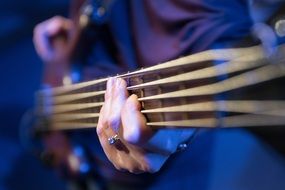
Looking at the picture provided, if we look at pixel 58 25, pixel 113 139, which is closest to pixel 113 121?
pixel 113 139

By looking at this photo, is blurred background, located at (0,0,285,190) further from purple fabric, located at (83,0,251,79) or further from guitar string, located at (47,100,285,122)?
guitar string, located at (47,100,285,122)

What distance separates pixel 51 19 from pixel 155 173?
0.38 meters

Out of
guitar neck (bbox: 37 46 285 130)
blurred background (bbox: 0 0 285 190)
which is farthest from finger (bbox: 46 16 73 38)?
guitar neck (bbox: 37 46 285 130)

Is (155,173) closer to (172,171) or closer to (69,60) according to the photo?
(172,171)

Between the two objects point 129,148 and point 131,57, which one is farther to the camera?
point 131,57

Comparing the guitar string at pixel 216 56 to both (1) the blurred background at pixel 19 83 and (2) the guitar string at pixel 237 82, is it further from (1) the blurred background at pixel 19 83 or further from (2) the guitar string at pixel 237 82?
(1) the blurred background at pixel 19 83

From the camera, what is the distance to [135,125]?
0.36 meters

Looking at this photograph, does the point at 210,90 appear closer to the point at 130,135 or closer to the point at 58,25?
the point at 130,135

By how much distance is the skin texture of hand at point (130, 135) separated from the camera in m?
0.35

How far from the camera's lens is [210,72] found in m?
0.31

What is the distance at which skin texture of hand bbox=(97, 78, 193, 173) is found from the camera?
0.35m

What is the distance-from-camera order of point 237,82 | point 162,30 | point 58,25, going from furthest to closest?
point 58,25, point 162,30, point 237,82

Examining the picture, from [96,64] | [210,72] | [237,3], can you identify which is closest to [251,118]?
[210,72]

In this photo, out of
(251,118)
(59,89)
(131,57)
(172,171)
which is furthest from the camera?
(59,89)
